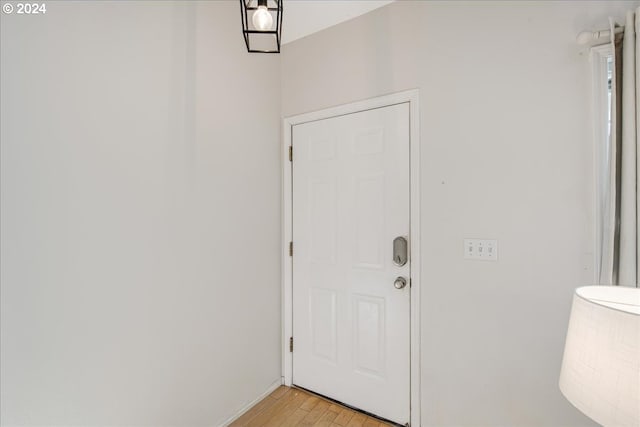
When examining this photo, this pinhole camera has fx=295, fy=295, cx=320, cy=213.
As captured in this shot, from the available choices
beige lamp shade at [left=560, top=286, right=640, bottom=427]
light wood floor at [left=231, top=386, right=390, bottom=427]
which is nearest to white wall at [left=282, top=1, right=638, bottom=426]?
light wood floor at [left=231, top=386, right=390, bottom=427]

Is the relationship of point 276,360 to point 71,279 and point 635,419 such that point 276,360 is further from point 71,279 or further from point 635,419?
point 635,419

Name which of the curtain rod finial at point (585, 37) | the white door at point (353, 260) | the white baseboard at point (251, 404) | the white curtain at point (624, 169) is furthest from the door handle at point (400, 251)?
the white baseboard at point (251, 404)

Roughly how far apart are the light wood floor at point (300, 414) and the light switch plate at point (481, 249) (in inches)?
47.2

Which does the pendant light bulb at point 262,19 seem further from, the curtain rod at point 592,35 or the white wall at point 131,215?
the curtain rod at point 592,35

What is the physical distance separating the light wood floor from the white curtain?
152cm

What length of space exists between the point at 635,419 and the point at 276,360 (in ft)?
6.71

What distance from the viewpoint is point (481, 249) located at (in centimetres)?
159

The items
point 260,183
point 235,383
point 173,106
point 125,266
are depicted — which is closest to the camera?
point 125,266

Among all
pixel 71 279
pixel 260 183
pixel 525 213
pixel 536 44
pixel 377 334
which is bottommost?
pixel 377 334

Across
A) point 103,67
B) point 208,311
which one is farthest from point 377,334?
point 103,67

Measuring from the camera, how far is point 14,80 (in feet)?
3.61

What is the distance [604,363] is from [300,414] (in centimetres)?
179

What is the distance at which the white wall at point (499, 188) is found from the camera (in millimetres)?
1394

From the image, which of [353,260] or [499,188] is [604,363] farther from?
[353,260]
